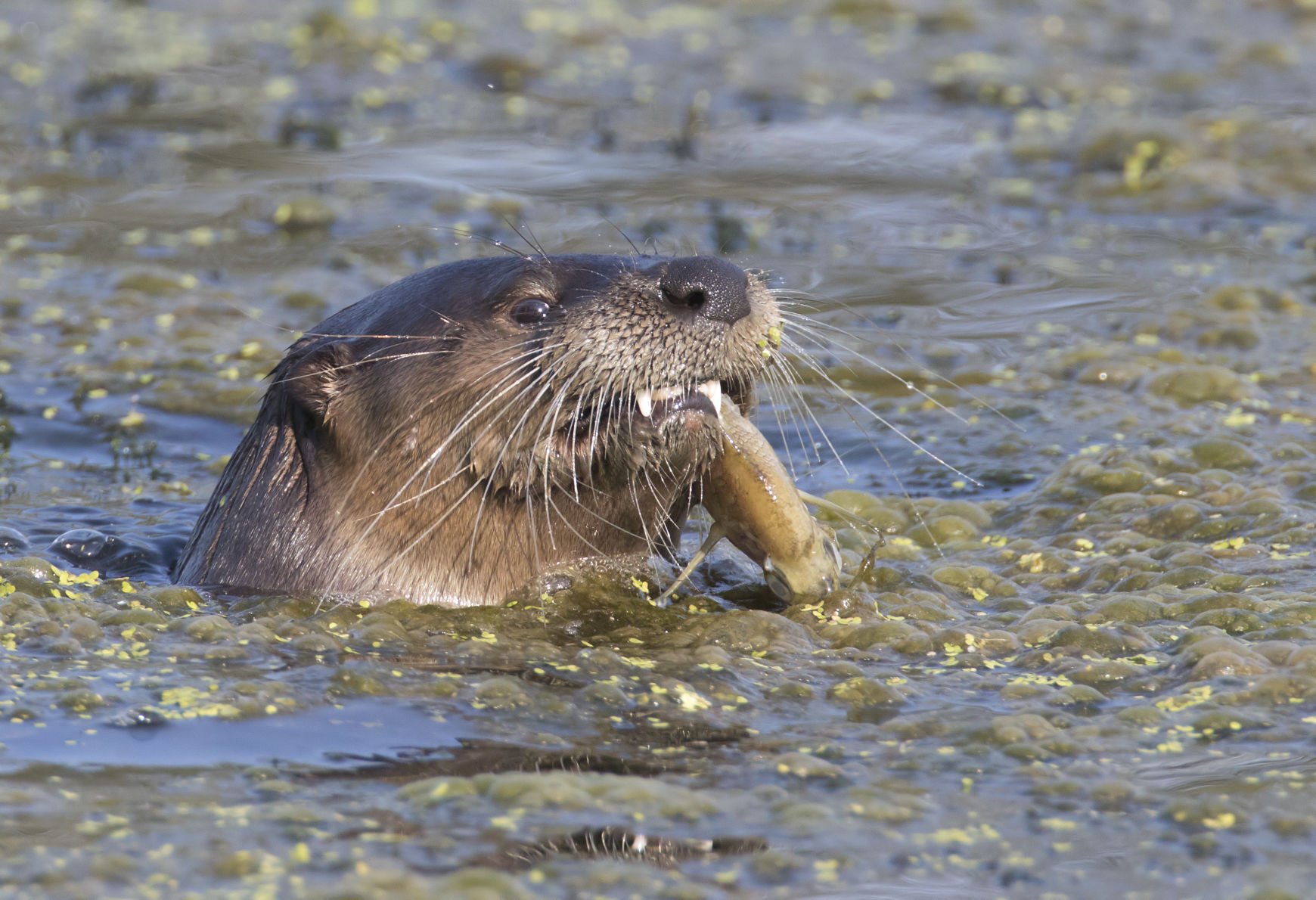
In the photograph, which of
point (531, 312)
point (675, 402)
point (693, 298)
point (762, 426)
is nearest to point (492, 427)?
point (531, 312)

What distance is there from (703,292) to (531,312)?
506 millimetres

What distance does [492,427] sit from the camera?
4914 millimetres

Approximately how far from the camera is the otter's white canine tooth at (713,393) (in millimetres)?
4848

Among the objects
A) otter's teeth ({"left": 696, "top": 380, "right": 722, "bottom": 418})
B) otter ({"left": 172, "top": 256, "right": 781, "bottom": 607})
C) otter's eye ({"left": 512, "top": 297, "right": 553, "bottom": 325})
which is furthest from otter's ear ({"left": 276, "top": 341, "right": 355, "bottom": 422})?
otter's teeth ({"left": 696, "top": 380, "right": 722, "bottom": 418})

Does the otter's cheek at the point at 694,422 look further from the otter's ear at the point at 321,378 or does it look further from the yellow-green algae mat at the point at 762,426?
the otter's ear at the point at 321,378

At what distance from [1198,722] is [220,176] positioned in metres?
6.90

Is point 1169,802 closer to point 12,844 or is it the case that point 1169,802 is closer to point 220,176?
point 12,844

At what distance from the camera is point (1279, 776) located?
13.3 feet

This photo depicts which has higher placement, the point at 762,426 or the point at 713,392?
the point at 713,392

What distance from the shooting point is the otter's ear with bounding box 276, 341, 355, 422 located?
16.9 ft

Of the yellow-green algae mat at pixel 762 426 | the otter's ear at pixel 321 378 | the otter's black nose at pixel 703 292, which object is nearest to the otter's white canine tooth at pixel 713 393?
the otter's black nose at pixel 703 292

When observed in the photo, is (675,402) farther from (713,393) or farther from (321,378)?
(321,378)

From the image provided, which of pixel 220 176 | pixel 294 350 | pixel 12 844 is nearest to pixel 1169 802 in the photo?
pixel 12 844

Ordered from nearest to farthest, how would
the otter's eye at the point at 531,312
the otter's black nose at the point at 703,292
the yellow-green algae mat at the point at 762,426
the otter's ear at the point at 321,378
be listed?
the yellow-green algae mat at the point at 762,426 → the otter's black nose at the point at 703,292 → the otter's eye at the point at 531,312 → the otter's ear at the point at 321,378
